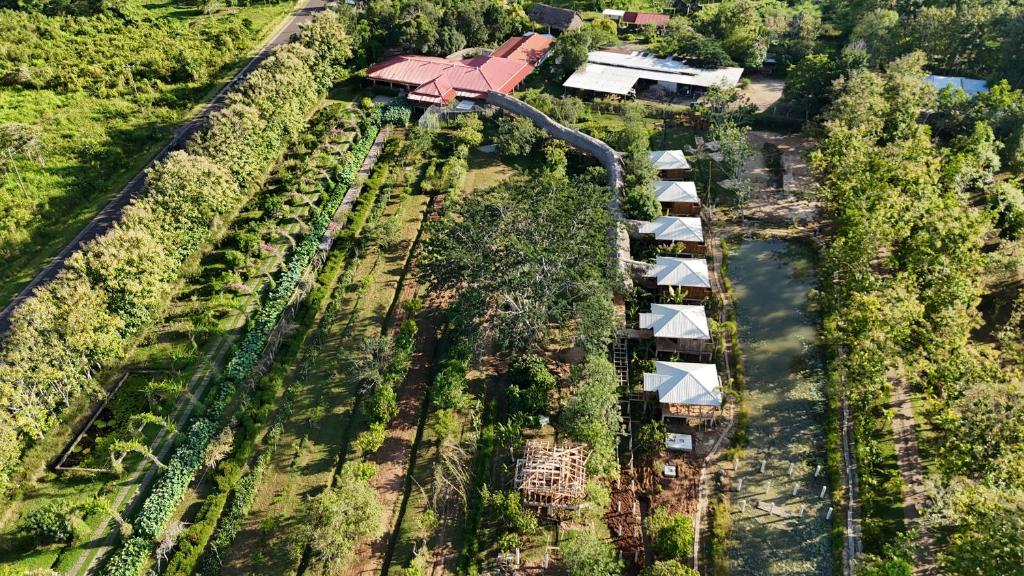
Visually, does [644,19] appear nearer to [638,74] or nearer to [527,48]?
[638,74]

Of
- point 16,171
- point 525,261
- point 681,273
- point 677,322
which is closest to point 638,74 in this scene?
point 681,273

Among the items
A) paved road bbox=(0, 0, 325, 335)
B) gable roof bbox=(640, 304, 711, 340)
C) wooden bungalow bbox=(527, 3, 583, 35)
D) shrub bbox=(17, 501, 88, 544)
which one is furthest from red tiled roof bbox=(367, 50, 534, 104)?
shrub bbox=(17, 501, 88, 544)

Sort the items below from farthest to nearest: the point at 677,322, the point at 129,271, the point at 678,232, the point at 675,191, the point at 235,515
Answer: the point at 675,191 → the point at 678,232 → the point at 677,322 → the point at 129,271 → the point at 235,515

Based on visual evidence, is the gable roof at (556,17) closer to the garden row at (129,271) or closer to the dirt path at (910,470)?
the garden row at (129,271)

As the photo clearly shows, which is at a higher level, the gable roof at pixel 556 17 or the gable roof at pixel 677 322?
the gable roof at pixel 556 17

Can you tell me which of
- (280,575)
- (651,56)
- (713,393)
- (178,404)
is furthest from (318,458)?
(651,56)

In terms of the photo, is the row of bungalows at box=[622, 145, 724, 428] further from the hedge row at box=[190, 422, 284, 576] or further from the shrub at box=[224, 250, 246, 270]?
the shrub at box=[224, 250, 246, 270]

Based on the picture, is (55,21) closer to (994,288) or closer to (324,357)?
(324,357)

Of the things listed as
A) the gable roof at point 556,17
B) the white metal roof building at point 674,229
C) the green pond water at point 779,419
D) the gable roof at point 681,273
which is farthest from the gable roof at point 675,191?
the gable roof at point 556,17
